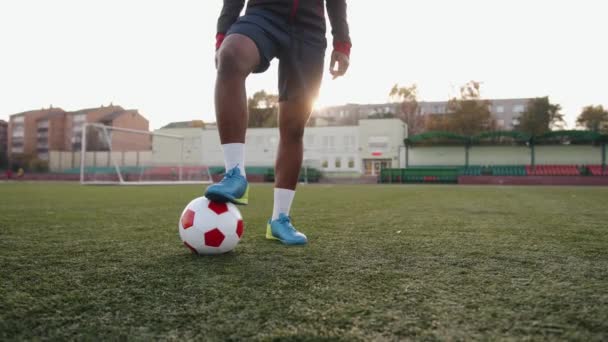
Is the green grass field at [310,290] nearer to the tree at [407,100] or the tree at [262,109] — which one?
the tree at [407,100]

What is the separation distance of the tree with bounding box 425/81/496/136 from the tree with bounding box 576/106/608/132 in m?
11.5

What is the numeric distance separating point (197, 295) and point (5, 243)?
168cm

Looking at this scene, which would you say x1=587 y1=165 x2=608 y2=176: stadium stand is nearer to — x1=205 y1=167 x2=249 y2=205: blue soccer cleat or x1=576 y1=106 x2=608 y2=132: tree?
x1=576 y1=106 x2=608 y2=132: tree

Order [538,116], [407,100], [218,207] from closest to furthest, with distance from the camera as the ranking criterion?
[218,207]
[538,116]
[407,100]

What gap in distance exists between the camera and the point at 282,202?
102 inches

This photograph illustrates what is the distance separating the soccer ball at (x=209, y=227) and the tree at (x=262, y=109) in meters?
49.9

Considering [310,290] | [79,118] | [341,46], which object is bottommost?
[310,290]

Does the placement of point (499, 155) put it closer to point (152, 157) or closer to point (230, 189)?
point (152, 157)

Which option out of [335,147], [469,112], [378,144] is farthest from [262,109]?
[469,112]

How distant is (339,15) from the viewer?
2.72 meters

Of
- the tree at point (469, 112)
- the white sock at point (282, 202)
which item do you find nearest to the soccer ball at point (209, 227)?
the white sock at point (282, 202)

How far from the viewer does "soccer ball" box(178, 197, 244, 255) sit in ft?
6.66

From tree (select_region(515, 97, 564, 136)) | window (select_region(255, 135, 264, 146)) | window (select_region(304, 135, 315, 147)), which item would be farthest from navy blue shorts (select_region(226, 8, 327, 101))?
tree (select_region(515, 97, 564, 136))

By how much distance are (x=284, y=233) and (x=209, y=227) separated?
0.53 m
